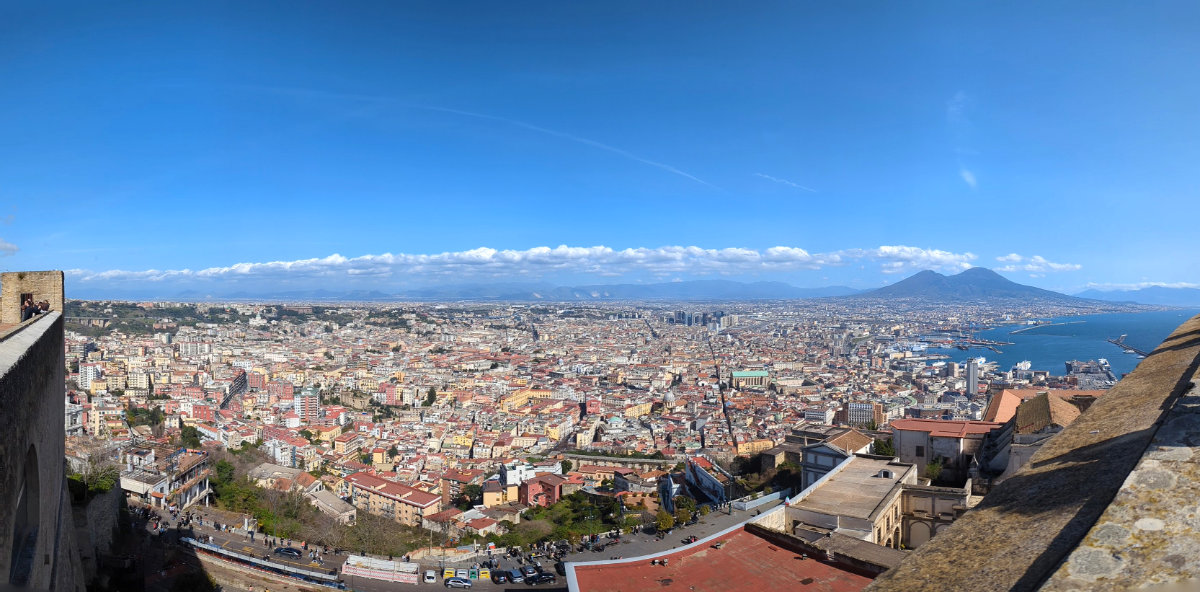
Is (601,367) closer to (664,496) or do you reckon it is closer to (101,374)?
(101,374)

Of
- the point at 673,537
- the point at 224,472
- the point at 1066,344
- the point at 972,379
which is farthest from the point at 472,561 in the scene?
the point at 1066,344

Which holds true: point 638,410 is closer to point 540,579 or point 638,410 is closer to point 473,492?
point 473,492

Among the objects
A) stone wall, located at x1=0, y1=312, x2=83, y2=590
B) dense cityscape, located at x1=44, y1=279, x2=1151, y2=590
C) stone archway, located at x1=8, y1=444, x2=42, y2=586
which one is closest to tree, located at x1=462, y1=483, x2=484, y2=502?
dense cityscape, located at x1=44, y1=279, x2=1151, y2=590

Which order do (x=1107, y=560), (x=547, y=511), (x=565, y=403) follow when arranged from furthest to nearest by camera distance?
(x=565, y=403), (x=547, y=511), (x=1107, y=560)

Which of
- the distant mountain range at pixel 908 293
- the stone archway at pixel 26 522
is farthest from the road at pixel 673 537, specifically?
the distant mountain range at pixel 908 293

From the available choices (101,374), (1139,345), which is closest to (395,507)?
(101,374)

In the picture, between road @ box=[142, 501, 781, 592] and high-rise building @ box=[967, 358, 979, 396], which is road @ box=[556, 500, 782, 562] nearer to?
road @ box=[142, 501, 781, 592]
